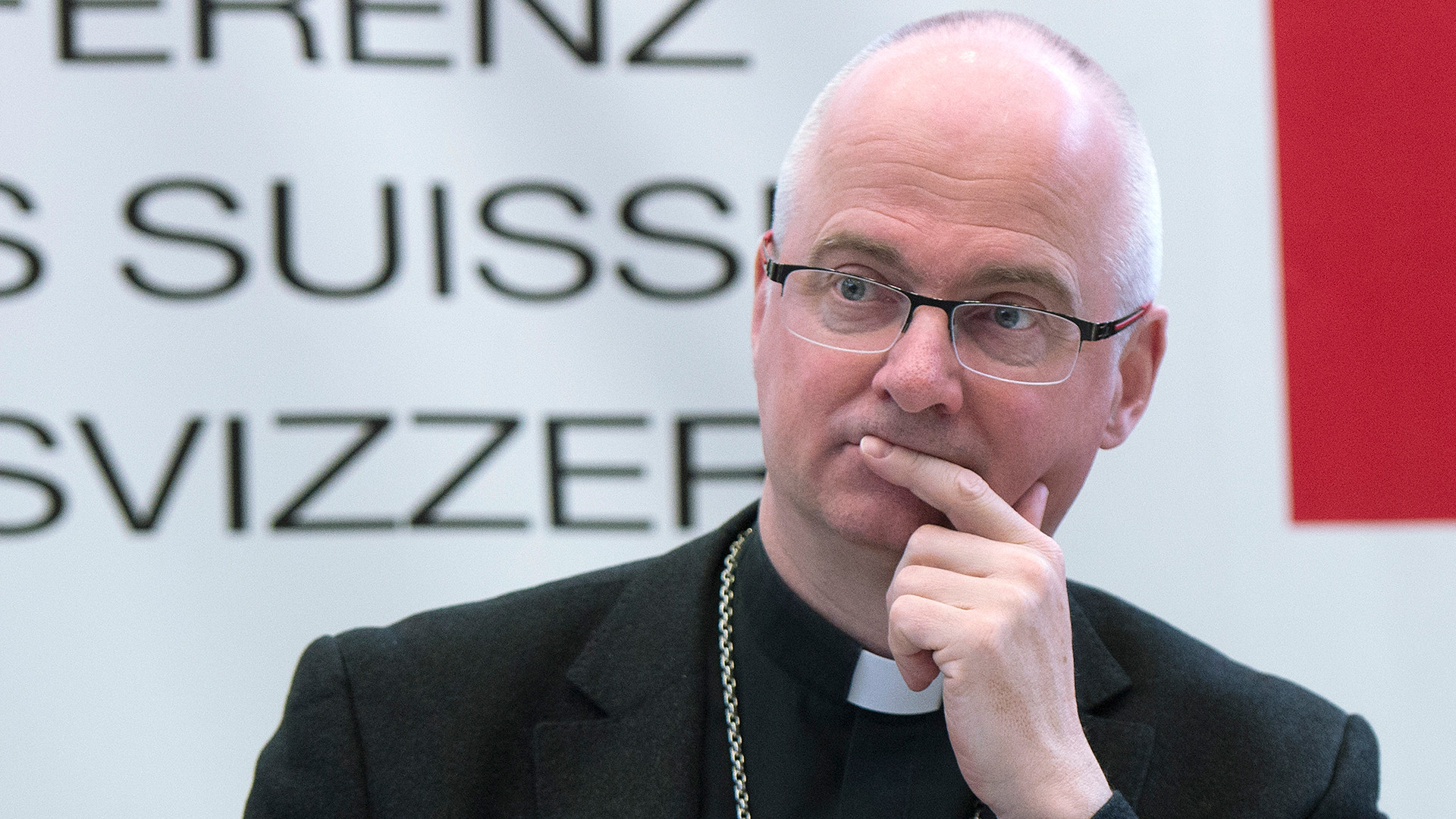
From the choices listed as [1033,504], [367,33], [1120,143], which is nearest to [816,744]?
[1033,504]

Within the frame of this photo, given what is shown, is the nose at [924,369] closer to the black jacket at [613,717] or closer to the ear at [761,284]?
the ear at [761,284]

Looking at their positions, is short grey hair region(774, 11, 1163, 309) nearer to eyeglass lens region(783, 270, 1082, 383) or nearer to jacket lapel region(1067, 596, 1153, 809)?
eyeglass lens region(783, 270, 1082, 383)

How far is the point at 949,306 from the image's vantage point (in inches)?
65.9

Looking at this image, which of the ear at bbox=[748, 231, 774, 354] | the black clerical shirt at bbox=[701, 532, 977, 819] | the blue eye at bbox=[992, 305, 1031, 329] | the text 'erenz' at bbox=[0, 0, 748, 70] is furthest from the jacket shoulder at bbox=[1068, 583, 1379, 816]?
the text 'erenz' at bbox=[0, 0, 748, 70]

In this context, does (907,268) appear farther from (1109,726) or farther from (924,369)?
(1109,726)

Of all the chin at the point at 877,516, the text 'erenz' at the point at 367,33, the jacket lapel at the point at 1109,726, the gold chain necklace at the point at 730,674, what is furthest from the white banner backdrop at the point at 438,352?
the chin at the point at 877,516

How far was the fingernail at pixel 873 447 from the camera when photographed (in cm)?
165

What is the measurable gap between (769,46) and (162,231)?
1187mm

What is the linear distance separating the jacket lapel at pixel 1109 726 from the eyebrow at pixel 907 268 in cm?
44

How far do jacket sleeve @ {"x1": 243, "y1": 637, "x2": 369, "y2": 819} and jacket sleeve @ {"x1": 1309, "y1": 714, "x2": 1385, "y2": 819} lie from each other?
1.36 m

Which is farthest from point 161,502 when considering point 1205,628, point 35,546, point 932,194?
point 1205,628

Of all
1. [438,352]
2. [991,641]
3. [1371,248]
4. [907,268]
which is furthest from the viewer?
[1371,248]

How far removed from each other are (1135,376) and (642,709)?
89 centimetres

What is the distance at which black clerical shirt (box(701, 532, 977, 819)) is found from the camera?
182 centimetres
